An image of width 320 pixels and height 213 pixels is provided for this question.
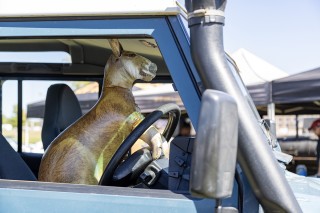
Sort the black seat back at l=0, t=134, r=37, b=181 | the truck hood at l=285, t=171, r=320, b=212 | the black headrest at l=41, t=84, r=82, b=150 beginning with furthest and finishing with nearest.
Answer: the black headrest at l=41, t=84, r=82, b=150, the black seat back at l=0, t=134, r=37, b=181, the truck hood at l=285, t=171, r=320, b=212

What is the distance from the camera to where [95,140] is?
7.04 feet

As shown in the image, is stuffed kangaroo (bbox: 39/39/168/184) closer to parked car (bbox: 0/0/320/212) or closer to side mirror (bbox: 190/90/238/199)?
parked car (bbox: 0/0/320/212)

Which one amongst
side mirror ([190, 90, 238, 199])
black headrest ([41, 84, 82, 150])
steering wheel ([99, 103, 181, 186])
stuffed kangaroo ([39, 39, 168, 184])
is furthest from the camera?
black headrest ([41, 84, 82, 150])

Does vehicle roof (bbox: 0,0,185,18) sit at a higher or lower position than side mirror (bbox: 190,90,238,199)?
higher

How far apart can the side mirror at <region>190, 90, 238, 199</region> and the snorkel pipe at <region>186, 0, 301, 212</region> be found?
0.14 m

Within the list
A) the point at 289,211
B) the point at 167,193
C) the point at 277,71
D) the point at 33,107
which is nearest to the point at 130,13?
the point at 167,193

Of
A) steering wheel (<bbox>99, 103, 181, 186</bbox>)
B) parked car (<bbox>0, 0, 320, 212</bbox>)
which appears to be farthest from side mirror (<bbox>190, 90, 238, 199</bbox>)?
steering wheel (<bbox>99, 103, 181, 186</bbox>)

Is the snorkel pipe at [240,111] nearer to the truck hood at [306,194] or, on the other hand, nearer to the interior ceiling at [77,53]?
the truck hood at [306,194]

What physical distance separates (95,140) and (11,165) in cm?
59

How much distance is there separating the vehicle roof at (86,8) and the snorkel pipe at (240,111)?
8.0 inches

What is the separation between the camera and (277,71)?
10.0 meters

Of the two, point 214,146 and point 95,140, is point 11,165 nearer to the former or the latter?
point 95,140

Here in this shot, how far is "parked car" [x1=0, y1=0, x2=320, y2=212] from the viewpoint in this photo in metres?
1.27

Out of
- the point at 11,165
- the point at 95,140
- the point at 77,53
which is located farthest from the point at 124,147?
the point at 77,53
